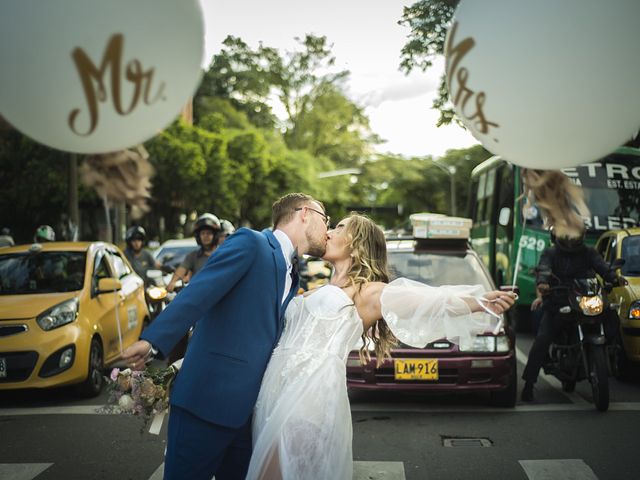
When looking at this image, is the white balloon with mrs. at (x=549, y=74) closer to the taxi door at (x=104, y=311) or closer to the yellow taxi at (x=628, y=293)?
the yellow taxi at (x=628, y=293)

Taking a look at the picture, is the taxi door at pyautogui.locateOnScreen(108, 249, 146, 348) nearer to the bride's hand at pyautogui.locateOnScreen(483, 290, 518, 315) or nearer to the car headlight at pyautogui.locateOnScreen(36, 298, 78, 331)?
the car headlight at pyautogui.locateOnScreen(36, 298, 78, 331)

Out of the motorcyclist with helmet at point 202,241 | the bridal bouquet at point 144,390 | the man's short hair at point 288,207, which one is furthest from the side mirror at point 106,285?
the man's short hair at point 288,207

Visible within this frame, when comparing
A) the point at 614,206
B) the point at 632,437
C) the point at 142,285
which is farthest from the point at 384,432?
the point at 614,206

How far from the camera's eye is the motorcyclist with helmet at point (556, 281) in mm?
7302

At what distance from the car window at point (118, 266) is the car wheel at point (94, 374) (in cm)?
121

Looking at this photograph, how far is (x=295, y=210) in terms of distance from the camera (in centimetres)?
348

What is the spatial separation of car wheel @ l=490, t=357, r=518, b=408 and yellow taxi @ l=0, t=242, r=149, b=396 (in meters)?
3.50

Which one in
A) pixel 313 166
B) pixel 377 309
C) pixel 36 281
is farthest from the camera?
pixel 313 166

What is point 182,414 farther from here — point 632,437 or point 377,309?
point 632,437

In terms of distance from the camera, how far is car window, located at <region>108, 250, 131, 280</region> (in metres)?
9.00

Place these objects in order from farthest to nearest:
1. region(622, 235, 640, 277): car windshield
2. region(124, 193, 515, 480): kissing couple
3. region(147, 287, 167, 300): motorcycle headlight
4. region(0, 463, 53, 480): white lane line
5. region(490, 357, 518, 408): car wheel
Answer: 1. region(622, 235, 640, 277): car windshield
2. region(147, 287, 167, 300): motorcycle headlight
3. region(490, 357, 518, 408): car wheel
4. region(0, 463, 53, 480): white lane line
5. region(124, 193, 515, 480): kissing couple

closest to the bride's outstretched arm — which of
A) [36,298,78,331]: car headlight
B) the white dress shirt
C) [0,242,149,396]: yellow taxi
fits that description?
the white dress shirt

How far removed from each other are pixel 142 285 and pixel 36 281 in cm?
208

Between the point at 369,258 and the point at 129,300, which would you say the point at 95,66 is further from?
the point at 129,300
